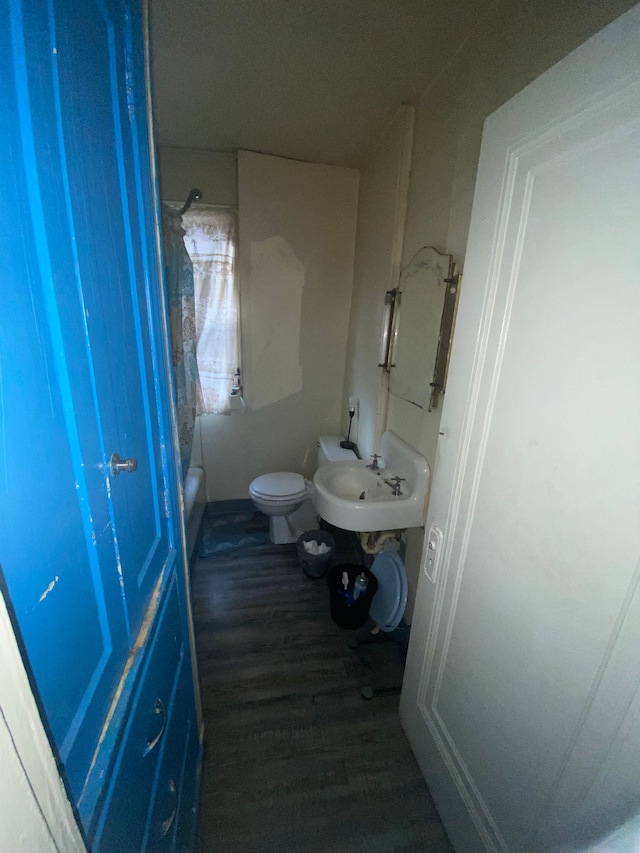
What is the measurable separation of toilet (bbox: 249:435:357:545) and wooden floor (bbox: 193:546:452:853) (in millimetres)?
547

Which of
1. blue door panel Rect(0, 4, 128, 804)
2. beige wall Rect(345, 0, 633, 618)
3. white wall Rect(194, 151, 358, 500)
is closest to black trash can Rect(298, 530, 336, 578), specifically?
beige wall Rect(345, 0, 633, 618)

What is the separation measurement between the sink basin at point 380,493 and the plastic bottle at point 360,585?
1.42 feet

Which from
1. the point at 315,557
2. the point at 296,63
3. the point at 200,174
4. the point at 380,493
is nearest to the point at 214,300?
the point at 200,174

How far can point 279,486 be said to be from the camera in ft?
7.74

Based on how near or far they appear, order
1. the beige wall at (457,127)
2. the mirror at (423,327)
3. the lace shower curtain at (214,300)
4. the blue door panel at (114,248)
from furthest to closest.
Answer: the lace shower curtain at (214,300), the mirror at (423,327), the beige wall at (457,127), the blue door panel at (114,248)

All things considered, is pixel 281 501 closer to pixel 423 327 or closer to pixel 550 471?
pixel 423 327

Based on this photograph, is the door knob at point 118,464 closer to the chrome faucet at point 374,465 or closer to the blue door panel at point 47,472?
the blue door panel at point 47,472

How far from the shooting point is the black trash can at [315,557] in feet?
6.92

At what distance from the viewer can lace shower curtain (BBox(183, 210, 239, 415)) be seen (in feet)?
7.43

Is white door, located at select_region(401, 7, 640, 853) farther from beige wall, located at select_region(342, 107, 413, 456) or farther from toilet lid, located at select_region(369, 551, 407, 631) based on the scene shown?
beige wall, located at select_region(342, 107, 413, 456)

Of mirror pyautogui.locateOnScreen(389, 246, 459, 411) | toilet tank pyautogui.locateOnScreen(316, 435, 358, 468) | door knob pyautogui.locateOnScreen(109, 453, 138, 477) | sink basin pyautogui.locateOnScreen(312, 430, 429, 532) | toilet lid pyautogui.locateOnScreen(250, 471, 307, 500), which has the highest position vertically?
mirror pyautogui.locateOnScreen(389, 246, 459, 411)

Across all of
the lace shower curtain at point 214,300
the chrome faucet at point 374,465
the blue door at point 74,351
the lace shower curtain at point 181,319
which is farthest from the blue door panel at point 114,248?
the lace shower curtain at point 214,300

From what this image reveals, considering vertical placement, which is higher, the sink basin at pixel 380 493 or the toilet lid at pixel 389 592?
the sink basin at pixel 380 493

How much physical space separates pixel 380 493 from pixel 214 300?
69.2 inches
